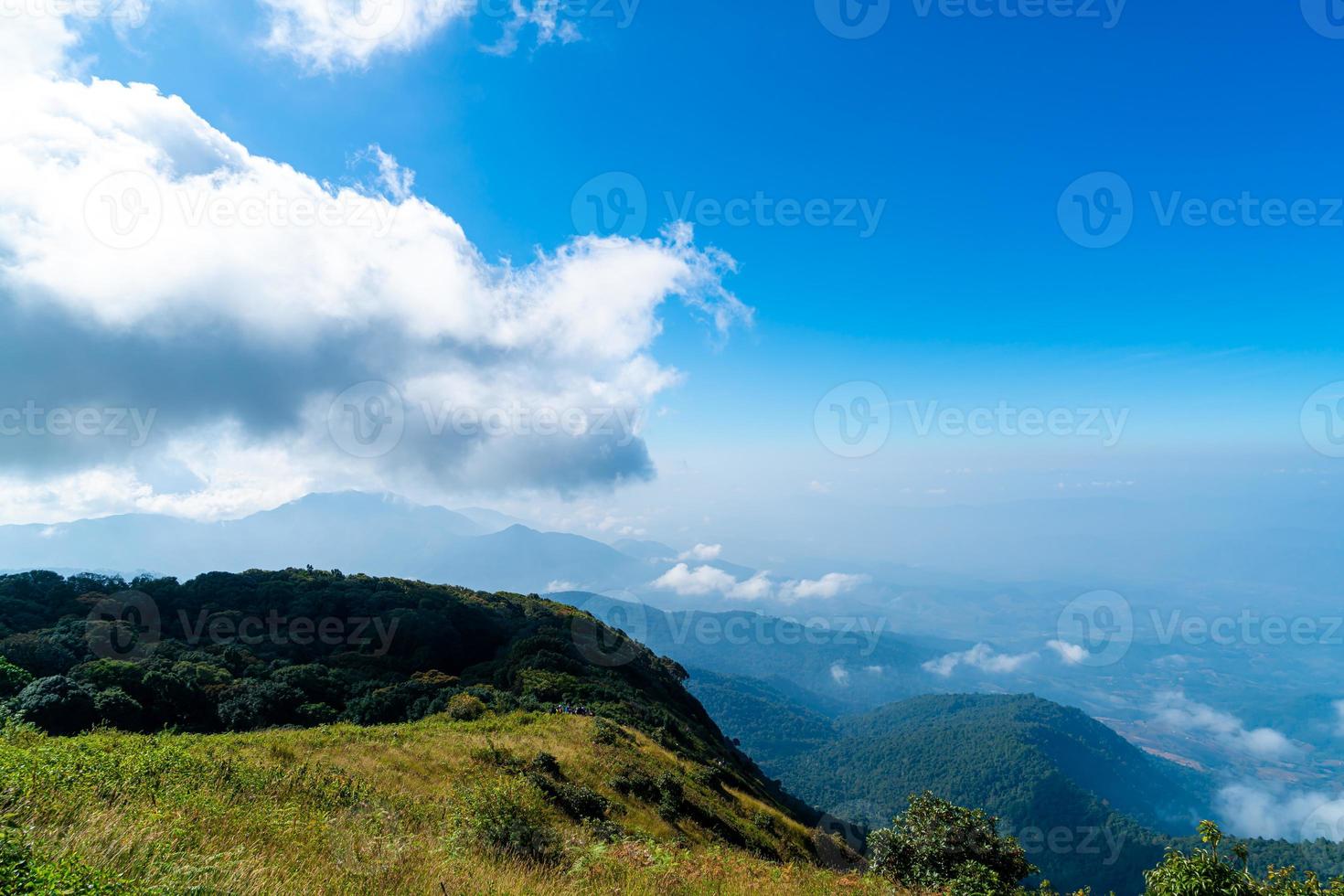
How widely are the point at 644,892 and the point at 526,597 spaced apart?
74.9m

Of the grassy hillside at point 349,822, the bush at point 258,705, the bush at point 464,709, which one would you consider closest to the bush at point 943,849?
the grassy hillside at point 349,822

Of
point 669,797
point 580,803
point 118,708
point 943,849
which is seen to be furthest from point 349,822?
point 118,708

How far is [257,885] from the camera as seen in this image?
19.6ft

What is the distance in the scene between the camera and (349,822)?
10117 millimetres

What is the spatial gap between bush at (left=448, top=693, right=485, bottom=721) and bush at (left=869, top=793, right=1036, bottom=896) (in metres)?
22.7

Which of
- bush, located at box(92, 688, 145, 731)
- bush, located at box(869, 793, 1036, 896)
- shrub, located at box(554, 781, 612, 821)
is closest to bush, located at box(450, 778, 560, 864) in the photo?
shrub, located at box(554, 781, 612, 821)

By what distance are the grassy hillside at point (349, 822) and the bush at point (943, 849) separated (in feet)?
10.7

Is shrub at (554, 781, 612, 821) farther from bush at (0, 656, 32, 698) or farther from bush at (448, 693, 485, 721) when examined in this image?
bush at (0, 656, 32, 698)

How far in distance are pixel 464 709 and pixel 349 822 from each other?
22.9 meters

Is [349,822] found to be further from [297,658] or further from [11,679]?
[297,658]

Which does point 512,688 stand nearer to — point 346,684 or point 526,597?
point 346,684

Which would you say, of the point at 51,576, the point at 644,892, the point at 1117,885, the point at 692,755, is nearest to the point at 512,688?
the point at 692,755

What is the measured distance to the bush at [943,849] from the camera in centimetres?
1437

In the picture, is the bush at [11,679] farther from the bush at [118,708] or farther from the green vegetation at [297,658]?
the bush at [118,708]
